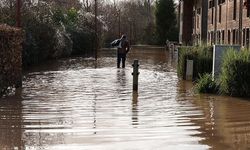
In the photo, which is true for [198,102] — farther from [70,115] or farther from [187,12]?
[187,12]

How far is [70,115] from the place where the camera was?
35.4ft

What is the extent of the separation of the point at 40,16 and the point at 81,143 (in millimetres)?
24072

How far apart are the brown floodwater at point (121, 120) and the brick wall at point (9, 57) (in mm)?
446

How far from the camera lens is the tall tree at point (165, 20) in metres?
82.9

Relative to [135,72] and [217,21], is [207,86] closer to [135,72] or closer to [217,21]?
[135,72]

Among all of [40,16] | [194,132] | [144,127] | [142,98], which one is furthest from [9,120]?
[40,16]

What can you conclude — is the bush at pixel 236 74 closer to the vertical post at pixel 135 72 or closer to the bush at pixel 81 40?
the vertical post at pixel 135 72

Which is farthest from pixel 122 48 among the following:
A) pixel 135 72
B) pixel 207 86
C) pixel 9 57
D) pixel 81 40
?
pixel 81 40

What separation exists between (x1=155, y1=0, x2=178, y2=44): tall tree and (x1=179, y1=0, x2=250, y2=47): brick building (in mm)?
25814

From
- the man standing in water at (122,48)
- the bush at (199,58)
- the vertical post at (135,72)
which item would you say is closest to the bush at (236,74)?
the vertical post at (135,72)

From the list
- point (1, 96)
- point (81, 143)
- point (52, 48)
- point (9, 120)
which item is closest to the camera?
point (81, 143)

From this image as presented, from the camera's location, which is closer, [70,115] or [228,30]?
[70,115]

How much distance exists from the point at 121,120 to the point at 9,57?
18.3 feet

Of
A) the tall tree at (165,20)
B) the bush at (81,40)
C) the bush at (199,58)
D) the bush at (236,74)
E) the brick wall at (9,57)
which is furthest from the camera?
the tall tree at (165,20)
